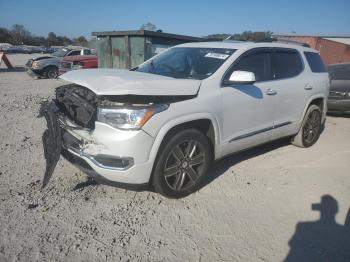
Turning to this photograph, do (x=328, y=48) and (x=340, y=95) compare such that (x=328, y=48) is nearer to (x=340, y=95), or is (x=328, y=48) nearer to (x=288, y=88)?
(x=340, y=95)

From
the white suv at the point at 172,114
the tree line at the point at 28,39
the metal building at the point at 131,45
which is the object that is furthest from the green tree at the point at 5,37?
the white suv at the point at 172,114

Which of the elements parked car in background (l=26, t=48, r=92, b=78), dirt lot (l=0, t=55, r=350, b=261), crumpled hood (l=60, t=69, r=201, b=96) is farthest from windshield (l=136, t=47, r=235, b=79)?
parked car in background (l=26, t=48, r=92, b=78)

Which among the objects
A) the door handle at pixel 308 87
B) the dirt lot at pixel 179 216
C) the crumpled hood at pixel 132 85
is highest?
the crumpled hood at pixel 132 85

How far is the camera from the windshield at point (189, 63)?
4020 millimetres

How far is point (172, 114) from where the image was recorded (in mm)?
3326

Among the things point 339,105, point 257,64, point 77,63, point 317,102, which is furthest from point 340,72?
point 77,63

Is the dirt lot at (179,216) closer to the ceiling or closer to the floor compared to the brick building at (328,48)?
closer to the floor

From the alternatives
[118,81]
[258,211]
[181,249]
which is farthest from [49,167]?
[258,211]

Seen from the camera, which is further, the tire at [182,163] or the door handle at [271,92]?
the door handle at [271,92]

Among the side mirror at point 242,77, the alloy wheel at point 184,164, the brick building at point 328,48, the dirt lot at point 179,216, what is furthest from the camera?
the brick building at point 328,48

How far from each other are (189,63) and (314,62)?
8.97 ft

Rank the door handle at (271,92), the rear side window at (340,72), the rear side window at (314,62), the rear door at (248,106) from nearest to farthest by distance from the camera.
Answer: the rear door at (248,106), the door handle at (271,92), the rear side window at (314,62), the rear side window at (340,72)

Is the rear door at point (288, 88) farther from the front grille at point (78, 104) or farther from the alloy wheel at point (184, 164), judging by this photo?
the front grille at point (78, 104)

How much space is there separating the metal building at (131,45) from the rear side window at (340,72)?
4579 mm
